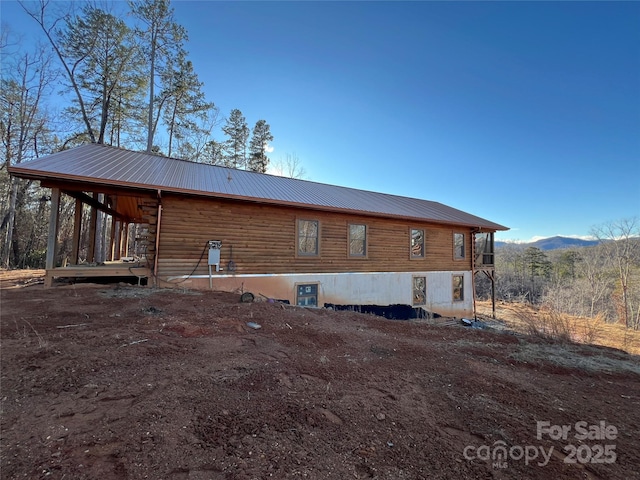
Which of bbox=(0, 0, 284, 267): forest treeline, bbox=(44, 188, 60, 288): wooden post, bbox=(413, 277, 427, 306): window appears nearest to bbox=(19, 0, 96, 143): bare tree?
bbox=(0, 0, 284, 267): forest treeline

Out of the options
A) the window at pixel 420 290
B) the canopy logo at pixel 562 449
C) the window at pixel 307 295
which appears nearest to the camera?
the canopy logo at pixel 562 449

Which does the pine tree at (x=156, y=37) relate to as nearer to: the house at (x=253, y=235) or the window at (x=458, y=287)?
the house at (x=253, y=235)

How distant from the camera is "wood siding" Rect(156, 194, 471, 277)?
835cm

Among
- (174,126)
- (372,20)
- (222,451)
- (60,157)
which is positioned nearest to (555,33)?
(372,20)

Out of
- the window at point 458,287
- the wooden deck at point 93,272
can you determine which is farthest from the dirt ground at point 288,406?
the window at point 458,287

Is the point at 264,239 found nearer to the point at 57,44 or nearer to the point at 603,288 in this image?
the point at 57,44

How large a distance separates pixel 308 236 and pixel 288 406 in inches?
333

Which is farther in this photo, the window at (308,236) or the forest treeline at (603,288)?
the forest treeline at (603,288)

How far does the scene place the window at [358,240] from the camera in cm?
1186

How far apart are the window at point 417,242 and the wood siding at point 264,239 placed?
1.12ft

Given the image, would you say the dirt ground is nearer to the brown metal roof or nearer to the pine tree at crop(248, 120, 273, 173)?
the brown metal roof

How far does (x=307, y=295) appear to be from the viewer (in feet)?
34.0

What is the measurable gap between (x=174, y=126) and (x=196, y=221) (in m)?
14.4

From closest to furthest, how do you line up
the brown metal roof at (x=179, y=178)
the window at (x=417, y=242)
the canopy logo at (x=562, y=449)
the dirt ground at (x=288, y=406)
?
the dirt ground at (x=288, y=406) < the canopy logo at (x=562, y=449) < the brown metal roof at (x=179, y=178) < the window at (x=417, y=242)
